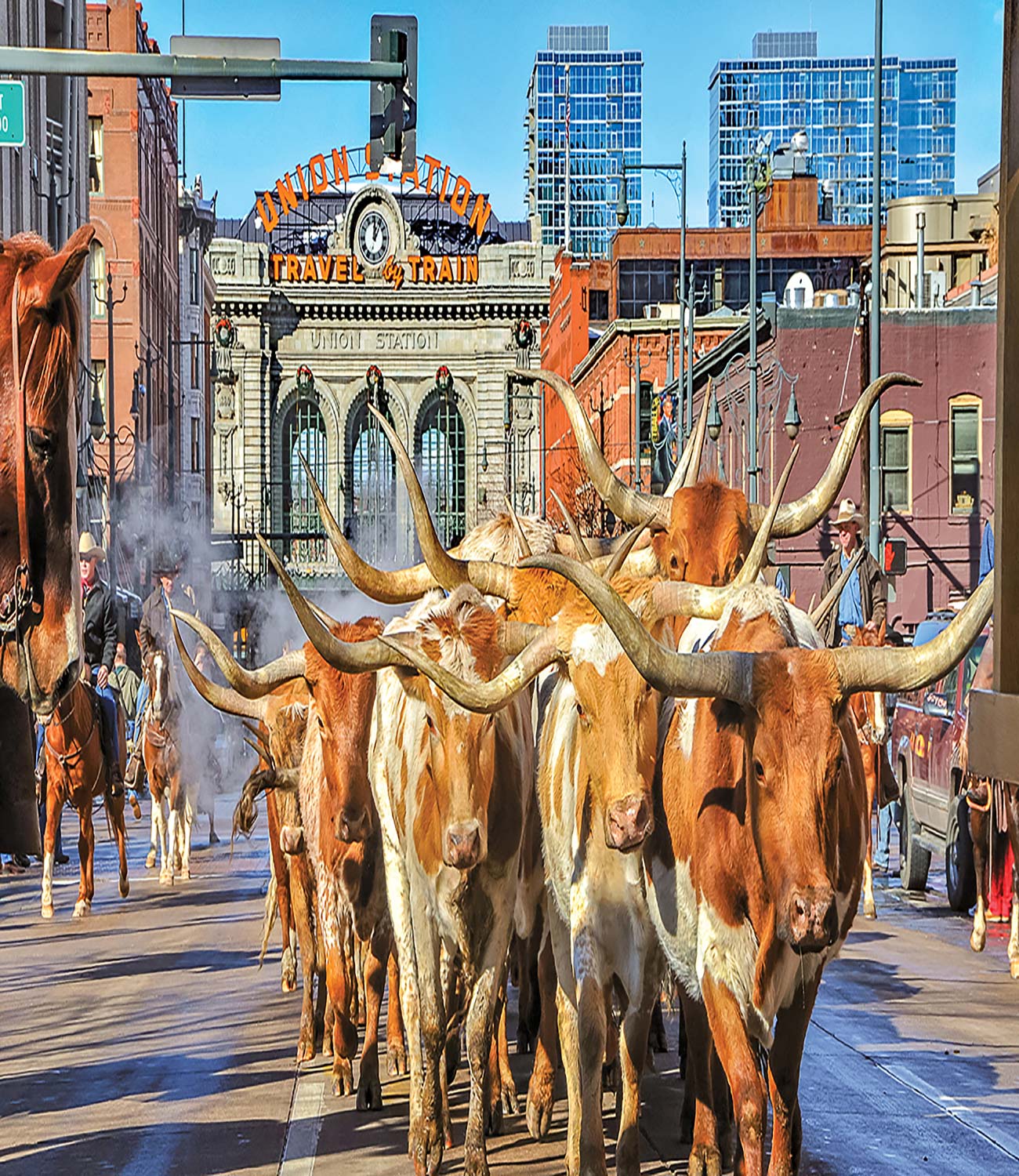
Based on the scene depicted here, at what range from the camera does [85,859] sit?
16.9 meters

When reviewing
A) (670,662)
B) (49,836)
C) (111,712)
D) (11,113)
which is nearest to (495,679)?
(670,662)

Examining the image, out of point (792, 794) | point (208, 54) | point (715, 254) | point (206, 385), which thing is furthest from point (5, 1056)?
point (206, 385)

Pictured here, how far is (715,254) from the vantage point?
233ft

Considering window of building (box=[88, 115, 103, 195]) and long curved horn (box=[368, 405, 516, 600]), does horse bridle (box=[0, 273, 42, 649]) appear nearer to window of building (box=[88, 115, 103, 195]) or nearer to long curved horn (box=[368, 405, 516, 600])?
long curved horn (box=[368, 405, 516, 600])

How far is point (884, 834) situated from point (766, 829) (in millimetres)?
20359

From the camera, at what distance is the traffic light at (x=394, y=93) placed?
45.9ft

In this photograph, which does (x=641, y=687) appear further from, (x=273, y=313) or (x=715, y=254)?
(x=273, y=313)

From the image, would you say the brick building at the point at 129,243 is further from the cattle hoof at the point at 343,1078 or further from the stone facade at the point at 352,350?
the cattle hoof at the point at 343,1078

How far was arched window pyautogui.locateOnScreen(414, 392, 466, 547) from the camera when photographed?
324 feet

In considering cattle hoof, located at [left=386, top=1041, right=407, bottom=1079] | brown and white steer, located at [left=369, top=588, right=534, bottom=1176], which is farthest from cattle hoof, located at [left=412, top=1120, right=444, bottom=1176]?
cattle hoof, located at [left=386, top=1041, right=407, bottom=1079]

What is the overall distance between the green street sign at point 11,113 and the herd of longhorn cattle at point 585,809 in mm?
4675

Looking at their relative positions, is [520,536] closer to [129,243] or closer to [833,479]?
[833,479]

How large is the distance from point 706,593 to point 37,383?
3.62 m

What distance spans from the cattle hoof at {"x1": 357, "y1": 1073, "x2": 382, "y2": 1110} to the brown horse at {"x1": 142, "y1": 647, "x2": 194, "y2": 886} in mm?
10208
